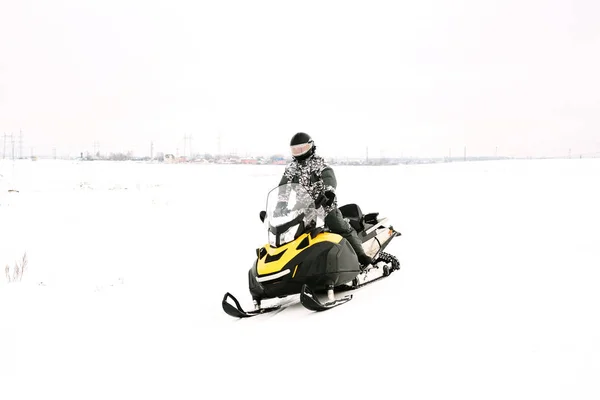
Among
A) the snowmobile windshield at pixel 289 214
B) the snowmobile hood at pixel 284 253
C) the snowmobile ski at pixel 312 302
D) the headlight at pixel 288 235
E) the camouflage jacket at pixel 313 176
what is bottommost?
the snowmobile ski at pixel 312 302

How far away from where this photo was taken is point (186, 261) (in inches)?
351

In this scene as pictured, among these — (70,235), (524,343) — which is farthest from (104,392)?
(70,235)

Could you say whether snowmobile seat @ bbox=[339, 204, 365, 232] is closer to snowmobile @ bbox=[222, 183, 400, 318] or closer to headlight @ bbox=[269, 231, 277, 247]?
snowmobile @ bbox=[222, 183, 400, 318]

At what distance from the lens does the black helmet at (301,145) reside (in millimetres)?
5488

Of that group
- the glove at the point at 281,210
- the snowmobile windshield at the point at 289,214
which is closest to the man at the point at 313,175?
the snowmobile windshield at the point at 289,214

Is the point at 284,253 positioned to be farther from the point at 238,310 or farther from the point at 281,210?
the point at 238,310

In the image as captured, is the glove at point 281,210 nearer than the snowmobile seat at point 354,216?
Yes

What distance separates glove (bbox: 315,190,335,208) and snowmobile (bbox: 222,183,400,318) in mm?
127

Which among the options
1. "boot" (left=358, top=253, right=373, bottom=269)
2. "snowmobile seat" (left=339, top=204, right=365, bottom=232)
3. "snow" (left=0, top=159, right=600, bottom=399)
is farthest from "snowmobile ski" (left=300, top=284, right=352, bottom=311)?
"snowmobile seat" (left=339, top=204, right=365, bottom=232)

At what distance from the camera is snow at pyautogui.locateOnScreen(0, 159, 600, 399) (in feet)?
10.4

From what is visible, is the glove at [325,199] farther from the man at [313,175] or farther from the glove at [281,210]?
the glove at [281,210]

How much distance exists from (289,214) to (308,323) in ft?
4.02

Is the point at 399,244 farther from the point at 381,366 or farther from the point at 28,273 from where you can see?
the point at 28,273

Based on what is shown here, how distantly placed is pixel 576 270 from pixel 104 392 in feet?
17.3
